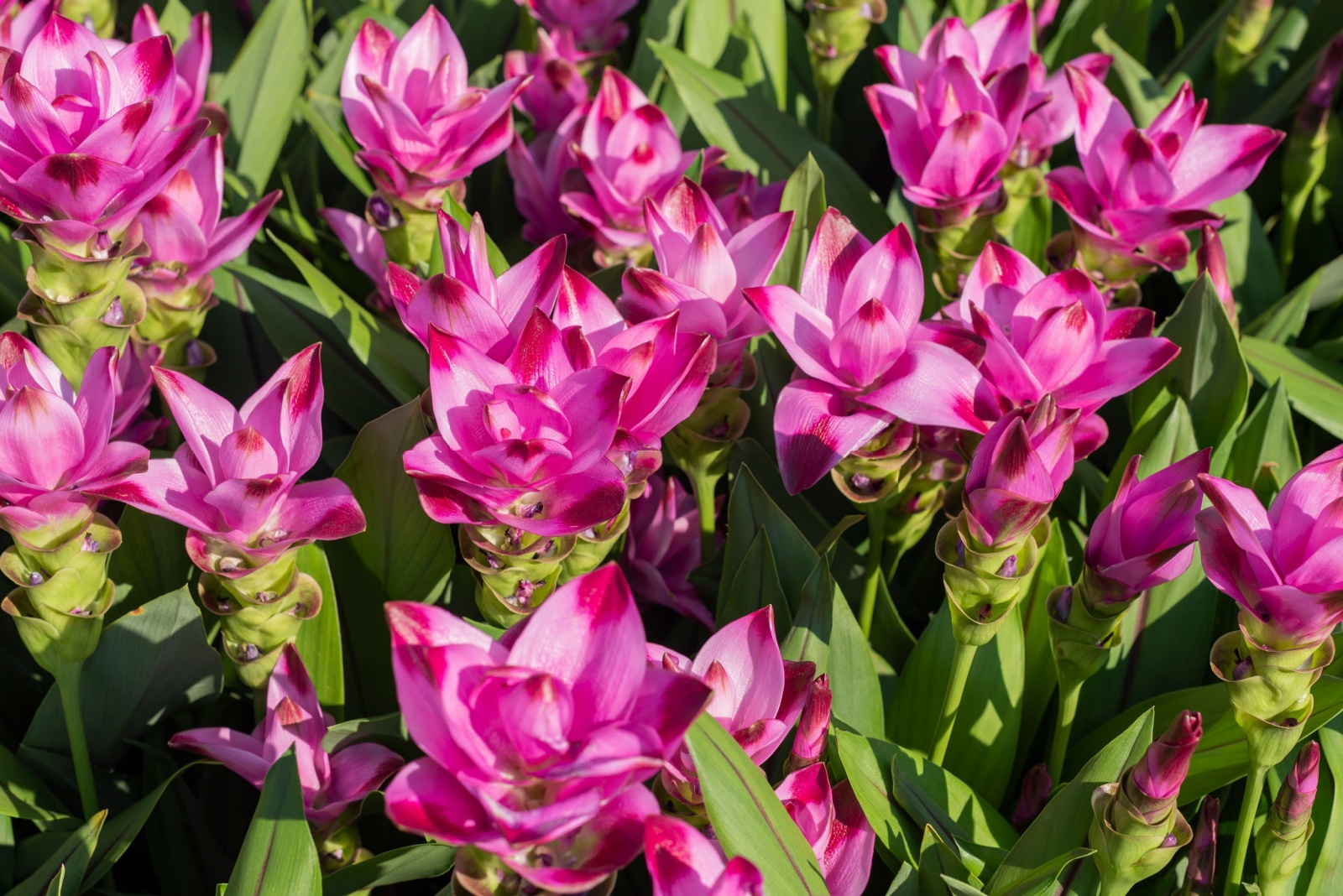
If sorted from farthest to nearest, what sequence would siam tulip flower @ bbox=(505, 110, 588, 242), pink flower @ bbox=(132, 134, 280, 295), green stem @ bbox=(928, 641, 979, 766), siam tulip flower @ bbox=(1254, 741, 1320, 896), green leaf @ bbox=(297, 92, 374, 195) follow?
1. green leaf @ bbox=(297, 92, 374, 195)
2. siam tulip flower @ bbox=(505, 110, 588, 242)
3. pink flower @ bbox=(132, 134, 280, 295)
4. green stem @ bbox=(928, 641, 979, 766)
5. siam tulip flower @ bbox=(1254, 741, 1320, 896)

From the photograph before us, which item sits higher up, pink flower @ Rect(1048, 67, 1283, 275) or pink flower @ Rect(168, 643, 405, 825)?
pink flower @ Rect(1048, 67, 1283, 275)

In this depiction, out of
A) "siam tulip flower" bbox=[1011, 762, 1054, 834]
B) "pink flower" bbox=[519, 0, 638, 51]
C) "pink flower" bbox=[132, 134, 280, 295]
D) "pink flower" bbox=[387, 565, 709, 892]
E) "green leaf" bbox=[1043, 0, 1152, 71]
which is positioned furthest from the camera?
"green leaf" bbox=[1043, 0, 1152, 71]

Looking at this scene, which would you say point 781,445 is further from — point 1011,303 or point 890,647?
point 890,647

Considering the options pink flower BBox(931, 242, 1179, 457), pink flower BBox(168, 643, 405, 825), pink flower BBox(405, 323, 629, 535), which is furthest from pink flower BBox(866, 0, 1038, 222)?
pink flower BBox(168, 643, 405, 825)

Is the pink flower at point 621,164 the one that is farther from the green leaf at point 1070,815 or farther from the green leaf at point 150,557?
the green leaf at point 1070,815

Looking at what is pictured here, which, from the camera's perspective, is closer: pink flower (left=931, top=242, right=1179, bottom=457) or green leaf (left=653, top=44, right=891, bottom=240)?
pink flower (left=931, top=242, right=1179, bottom=457)

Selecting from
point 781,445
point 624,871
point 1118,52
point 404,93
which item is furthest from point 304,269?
point 1118,52

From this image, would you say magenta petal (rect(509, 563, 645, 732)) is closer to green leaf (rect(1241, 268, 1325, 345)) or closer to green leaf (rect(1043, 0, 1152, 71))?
green leaf (rect(1241, 268, 1325, 345))

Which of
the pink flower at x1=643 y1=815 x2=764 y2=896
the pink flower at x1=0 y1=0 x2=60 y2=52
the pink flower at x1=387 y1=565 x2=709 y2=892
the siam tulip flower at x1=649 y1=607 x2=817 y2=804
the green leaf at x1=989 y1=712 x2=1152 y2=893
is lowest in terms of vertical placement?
the green leaf at x1=989 y1=712 x2=1152 y2=893

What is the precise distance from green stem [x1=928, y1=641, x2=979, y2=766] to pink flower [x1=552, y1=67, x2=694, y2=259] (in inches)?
24.0

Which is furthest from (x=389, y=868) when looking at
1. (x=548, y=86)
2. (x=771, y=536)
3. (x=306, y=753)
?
(x=548, y=86)

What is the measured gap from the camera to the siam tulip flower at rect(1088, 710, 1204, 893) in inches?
27.8

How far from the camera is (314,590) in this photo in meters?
0.92

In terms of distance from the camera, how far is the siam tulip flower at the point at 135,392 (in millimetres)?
1072
